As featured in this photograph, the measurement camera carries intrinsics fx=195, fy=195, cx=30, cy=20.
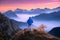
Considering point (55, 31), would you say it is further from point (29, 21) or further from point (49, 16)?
point (29, 21)

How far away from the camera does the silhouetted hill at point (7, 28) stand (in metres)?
6.10

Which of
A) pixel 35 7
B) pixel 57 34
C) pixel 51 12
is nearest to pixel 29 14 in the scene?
pixel 35 7

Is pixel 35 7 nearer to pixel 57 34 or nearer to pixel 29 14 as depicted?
pixel 29 14

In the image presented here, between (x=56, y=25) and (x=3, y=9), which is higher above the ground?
(x=3, y=9)

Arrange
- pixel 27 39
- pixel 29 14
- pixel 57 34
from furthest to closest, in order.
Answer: pixel 29 14, pixel 57 34, pixel 27 39

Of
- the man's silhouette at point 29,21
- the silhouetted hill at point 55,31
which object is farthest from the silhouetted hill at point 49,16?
the silhouetted hill at point 55,31

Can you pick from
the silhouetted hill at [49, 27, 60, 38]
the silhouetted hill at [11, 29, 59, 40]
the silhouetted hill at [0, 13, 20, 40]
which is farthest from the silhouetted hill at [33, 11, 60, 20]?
the silhouetted hill at [11, 29, 59, 40]

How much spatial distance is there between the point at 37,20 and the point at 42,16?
207 mm

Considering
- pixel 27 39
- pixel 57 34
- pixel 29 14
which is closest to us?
pixel 27 39

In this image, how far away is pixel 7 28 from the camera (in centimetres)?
624

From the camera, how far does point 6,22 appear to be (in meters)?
6.31

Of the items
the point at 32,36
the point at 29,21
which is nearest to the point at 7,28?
the point at 29,21

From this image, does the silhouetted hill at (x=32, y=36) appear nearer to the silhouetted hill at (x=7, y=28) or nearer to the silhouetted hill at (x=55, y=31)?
Result: the silhouetted hill at (x=55, y=31)

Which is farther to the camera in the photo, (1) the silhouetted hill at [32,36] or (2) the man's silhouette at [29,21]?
(2) the man's silhouette at [29,21]
